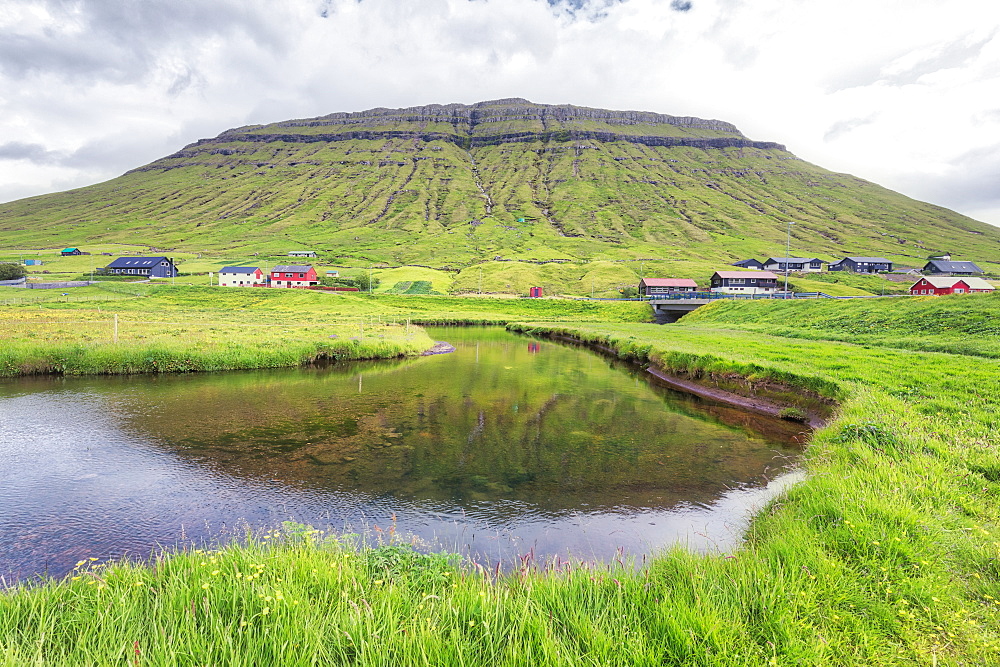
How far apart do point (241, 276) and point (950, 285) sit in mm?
175340

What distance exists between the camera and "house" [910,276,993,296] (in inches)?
3718

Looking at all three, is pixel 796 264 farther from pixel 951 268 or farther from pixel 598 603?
pixel 598 603

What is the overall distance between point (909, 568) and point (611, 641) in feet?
14.6

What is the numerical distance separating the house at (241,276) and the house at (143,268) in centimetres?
1669

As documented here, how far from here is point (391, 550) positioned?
7820 millimetres

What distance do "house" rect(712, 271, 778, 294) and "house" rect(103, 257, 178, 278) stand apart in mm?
159966

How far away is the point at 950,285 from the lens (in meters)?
99.4

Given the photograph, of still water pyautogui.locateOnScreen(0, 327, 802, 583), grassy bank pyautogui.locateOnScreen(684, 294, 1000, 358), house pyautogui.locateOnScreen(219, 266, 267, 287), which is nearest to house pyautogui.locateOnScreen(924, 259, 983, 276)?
grassy bank pyautogui.locateOnScreen(684, 294, 1000, 358)

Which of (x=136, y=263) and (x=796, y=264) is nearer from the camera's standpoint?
(x=136, y=263)

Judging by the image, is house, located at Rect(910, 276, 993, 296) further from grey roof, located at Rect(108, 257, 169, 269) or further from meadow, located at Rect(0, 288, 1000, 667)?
grey roof, located at Rect(108, 257, 169, 269)

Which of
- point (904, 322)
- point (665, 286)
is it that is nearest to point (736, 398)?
point (904, 322)

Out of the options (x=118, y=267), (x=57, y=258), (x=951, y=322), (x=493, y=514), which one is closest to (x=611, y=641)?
(x=493, y=514)

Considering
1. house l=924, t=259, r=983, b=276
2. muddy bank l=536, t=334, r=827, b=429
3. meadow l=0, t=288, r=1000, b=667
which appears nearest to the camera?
meadow l=0, t=288, r=1000, b=667

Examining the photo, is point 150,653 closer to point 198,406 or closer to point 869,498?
point 869,498
